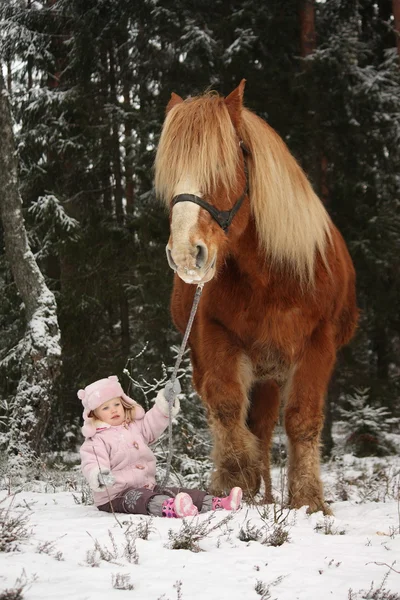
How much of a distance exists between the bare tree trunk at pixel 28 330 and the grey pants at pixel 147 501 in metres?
3.86

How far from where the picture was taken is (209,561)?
9.22 feet

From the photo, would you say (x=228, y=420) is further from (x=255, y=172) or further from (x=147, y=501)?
(x=255, y=172)

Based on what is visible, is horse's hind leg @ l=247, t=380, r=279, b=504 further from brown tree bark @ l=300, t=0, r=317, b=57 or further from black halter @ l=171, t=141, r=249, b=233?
brown tree bark @ l=300, t=0, r=317, b=57

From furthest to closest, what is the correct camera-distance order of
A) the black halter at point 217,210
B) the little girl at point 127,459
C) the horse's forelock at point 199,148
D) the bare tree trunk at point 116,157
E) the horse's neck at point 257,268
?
1. the bare tree trunk at point 116,157
2. the horse's neck at point 257,268
3. the horse's forelock at point 199,148
4. the black halter at point 217,210
5. the little girl at point 127,459

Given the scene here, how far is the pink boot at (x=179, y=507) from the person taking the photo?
3.69 metres

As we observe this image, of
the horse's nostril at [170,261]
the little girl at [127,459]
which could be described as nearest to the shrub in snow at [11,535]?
the little girl at [127,459]

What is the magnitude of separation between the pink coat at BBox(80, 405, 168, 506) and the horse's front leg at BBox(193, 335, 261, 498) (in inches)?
18.1

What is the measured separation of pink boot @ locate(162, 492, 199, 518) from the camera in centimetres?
369

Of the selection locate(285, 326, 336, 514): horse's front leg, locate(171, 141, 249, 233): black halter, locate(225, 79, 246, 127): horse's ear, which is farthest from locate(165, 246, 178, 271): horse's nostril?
locate(285, 326, 336, 514): horse's front leg

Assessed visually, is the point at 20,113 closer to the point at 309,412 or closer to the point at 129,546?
the point at 309,412

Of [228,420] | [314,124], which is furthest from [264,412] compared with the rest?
[314,124]

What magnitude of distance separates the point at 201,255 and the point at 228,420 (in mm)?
1366

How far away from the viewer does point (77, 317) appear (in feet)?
40.7

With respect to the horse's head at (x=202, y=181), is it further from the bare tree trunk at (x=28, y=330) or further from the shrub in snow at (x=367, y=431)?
the shrub in snow at (x=367, y=431)
